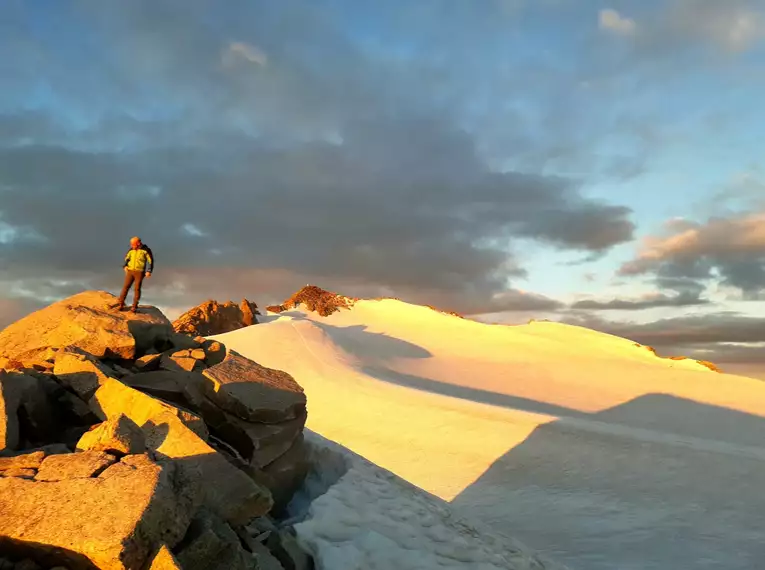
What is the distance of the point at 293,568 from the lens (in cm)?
602

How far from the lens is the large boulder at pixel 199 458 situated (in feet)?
17.6

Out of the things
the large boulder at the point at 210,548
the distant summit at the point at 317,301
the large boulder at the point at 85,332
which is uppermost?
the distant summit at the point at 317,301

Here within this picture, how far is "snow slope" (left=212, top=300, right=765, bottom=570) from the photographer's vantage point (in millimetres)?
11219

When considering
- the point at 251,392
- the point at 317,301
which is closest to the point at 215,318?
the point at 317,301

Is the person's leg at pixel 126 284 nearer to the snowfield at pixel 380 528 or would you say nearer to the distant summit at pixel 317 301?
the snowfield at pixel 380 528

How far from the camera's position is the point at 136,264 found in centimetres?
1128

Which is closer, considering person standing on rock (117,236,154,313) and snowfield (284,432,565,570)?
snowfield (284,432,565,570)

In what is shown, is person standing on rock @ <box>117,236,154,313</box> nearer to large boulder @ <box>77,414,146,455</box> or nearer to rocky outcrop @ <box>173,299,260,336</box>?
large boulder @ <box>77,414,146,455</box>

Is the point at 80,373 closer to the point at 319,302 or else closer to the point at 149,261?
the point at 149,261

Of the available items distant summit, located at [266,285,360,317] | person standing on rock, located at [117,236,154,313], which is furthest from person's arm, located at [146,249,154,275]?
distant summit, located at [266,285,360,317]

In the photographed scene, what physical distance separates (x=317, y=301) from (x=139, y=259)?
28.3 meters

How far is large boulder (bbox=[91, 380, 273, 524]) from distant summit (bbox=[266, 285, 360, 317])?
106 ft

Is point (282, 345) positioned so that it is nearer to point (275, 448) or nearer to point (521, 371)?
point (521, 371)

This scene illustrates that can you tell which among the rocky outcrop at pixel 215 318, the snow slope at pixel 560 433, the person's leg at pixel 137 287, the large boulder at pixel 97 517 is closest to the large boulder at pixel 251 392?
the large boulder at pixel 97 517
